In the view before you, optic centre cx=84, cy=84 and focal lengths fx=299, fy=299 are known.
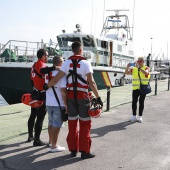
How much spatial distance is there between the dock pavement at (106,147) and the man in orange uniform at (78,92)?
0.78ft

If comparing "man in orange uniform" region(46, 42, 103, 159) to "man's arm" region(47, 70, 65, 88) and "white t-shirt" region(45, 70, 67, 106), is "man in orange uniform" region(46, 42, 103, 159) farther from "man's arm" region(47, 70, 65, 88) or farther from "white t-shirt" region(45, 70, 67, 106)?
"white t-shirt" region(45, 70, 67, 106)

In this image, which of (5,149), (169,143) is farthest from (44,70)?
(169,143)

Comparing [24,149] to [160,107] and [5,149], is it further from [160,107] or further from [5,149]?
[160,107]

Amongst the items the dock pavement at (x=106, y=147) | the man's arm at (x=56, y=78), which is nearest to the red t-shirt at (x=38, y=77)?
the man's arm at (x=56, y=78)

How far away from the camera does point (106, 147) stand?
5.00 meters

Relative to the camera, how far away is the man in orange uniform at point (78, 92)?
4.31m

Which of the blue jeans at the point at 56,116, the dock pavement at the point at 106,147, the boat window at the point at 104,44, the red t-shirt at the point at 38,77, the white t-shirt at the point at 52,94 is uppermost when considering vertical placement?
the boat window at the point at 104,44

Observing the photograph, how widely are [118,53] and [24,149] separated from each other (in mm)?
15553

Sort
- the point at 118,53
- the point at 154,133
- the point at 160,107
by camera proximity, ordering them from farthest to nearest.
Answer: the point at 118,53 < the point at 160,107 < the point at 154,133

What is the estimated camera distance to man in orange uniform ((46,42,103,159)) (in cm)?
431

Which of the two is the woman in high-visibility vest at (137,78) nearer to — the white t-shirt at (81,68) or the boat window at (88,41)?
the white t-shirt at (81,68)

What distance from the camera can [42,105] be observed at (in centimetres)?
505

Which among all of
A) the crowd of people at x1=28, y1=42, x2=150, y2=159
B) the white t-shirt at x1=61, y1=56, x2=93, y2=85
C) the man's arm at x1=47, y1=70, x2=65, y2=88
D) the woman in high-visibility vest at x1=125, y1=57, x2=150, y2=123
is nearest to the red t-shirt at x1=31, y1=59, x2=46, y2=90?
the crowd of people at x1=28, y1=42, x2=150, y2=159

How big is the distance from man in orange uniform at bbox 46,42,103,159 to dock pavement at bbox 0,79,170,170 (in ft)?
0.78
